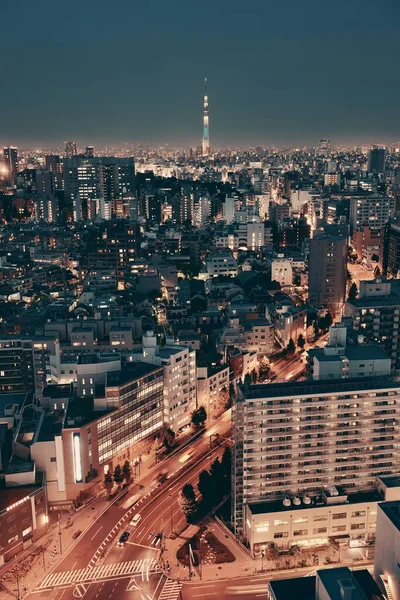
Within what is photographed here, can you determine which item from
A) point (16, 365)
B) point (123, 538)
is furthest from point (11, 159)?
point (123, 538)

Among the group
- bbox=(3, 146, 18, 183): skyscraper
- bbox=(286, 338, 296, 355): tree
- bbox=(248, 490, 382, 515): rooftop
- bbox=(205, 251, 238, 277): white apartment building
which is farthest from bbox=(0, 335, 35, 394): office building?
bbox=(3, 146, 18, 183): skyscraper

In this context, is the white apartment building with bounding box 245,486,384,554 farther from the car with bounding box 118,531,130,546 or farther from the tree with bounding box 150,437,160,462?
the tree with bounding box 150,437,160,462

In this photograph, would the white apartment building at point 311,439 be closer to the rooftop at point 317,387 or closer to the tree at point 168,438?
the rooftop at point 317,387

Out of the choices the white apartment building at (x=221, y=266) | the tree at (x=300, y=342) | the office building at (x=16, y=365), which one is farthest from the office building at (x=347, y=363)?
the white apartment building at (x=221, y=266)

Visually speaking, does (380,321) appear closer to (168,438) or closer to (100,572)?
(168,438)

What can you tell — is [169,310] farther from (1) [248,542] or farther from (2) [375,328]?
(1) [248,542]

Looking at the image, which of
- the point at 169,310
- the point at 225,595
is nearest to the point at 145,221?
the point at 169,310
